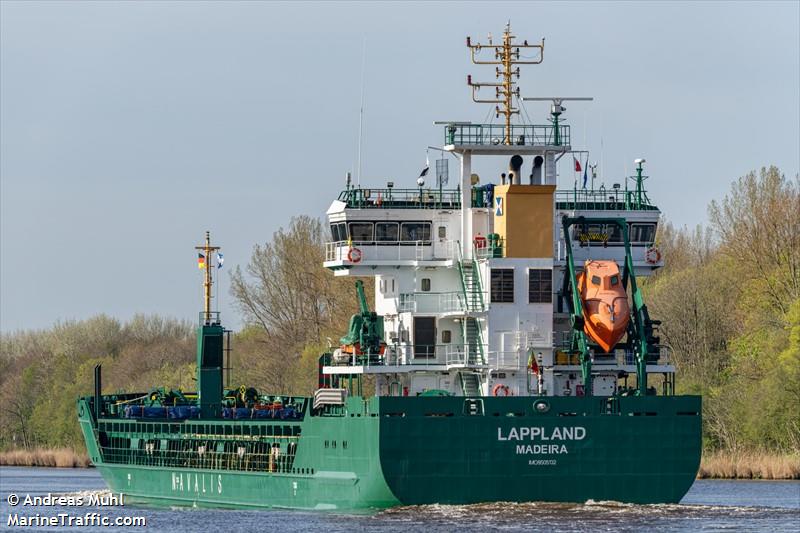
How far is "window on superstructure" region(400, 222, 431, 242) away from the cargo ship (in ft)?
0.14

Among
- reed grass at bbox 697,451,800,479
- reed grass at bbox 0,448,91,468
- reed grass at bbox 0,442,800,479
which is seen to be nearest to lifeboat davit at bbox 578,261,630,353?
reed grass at bbox 0,442,800,479

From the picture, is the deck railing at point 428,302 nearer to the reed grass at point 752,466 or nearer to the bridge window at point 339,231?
the bridge window at point 339,231

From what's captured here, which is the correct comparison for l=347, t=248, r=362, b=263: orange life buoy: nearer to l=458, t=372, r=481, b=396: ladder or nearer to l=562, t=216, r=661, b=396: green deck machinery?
l=458, t=372, r=481, b=396: ladder

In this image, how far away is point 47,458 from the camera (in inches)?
4183

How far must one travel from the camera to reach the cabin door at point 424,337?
55188 millimetres

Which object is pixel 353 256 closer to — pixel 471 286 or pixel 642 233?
pixel 471 286

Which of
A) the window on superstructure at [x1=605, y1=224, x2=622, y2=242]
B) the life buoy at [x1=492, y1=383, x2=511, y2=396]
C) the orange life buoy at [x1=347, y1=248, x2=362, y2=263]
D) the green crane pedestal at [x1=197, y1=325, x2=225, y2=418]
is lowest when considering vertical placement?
the life buoy at [x1=492, y1=383, x2=511, y2=396]

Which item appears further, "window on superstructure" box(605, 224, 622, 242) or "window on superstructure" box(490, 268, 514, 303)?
"window on superstructure" box(605, 224, 622, 242)

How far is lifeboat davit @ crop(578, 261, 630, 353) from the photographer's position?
2076 inches

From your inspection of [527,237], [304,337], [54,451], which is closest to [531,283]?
[527,237]

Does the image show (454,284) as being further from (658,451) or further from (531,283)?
(658,451)

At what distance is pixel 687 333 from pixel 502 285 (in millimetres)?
35824

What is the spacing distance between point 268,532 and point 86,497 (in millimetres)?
20935

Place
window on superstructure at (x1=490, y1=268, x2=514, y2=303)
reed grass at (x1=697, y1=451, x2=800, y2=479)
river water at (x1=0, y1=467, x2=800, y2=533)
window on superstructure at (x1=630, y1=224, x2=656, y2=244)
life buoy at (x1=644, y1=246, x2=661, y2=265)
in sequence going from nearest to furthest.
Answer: river water at (x1=0, y1=467, x2=800, y2=533)
window on superstructure at (x1=490, y1=268, x2=514, y2=303)
life buoy at (x1=644, y1=246, x2=661, y2=265)
window on superstructure at (x1=630, y1=224, x2=656, y2=244)
reed grass at (x1=697, y1=451, x2=800, y2=479)
